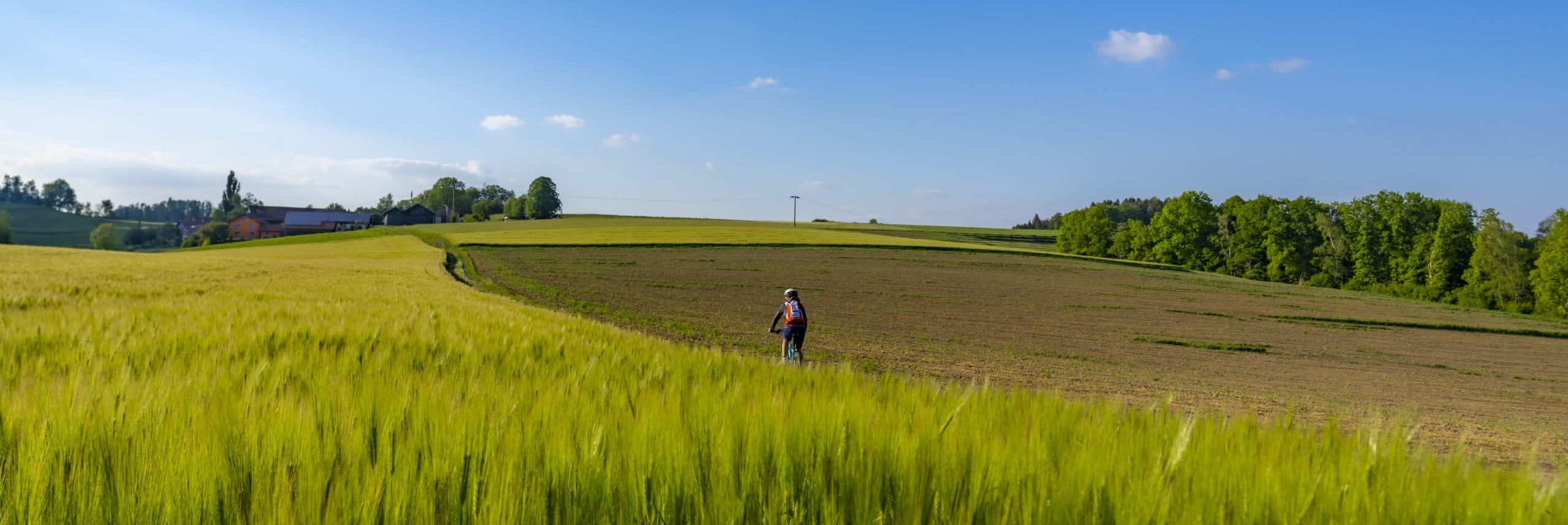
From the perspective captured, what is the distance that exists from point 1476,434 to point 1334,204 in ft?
279

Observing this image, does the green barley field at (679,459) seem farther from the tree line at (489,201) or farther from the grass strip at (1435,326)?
the tree line at (489,201)

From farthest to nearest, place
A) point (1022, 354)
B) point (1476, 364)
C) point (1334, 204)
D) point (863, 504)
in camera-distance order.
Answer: point (1334, 204), point (1476, 364), point (1022, 354), point (863, 504)

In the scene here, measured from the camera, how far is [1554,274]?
174 feet

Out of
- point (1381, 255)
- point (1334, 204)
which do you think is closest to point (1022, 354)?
point (1381, 255)

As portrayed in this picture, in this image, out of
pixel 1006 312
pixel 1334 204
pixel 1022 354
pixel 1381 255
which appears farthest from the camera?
pixel 1334 204

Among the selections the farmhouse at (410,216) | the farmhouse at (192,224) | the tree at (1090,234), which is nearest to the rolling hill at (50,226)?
the farmhouse at (192,224)

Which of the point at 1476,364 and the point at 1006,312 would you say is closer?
the point at 1476,364

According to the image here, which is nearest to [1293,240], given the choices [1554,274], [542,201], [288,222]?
[1554,274]

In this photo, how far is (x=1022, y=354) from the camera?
21484 mm

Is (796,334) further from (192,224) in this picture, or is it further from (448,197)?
(192,224)

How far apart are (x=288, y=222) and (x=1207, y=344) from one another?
525 feet

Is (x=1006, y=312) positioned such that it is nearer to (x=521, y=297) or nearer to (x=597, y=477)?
(x=521, y=297)

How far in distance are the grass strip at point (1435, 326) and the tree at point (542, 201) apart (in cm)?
12903

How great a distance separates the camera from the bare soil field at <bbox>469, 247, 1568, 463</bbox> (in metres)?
16.3
